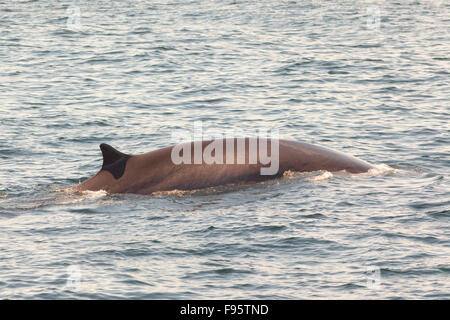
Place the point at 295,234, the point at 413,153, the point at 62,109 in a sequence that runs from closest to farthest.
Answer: the point at 295,234 < the point at 413,153 < the point at 62,109

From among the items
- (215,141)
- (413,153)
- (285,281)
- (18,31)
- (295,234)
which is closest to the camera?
(285,281)

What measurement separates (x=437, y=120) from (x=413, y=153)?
4.74 m

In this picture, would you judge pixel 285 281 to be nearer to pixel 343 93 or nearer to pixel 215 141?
pixel 215 141

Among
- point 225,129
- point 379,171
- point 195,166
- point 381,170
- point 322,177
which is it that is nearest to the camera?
point 195,166

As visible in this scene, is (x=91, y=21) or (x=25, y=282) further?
(x=91, y=21)

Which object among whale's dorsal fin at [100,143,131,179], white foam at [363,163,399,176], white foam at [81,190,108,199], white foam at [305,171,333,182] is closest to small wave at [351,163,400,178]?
white foam at [363,163,399,176]

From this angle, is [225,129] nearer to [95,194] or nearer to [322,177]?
[322,177]

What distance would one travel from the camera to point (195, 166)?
1922 centimetres

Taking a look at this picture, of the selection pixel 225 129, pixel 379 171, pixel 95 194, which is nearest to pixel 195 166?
pixel 95 194

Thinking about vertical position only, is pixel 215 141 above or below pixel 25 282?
above

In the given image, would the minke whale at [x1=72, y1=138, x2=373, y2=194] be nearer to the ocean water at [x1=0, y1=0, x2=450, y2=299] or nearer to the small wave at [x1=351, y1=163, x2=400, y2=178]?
the ocean water at [x1=0, y1=0, x2=450, y2=299]

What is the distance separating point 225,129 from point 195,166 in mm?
8361

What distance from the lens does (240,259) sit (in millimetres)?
15695

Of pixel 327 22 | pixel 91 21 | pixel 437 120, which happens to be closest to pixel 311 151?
pixel 437 120
